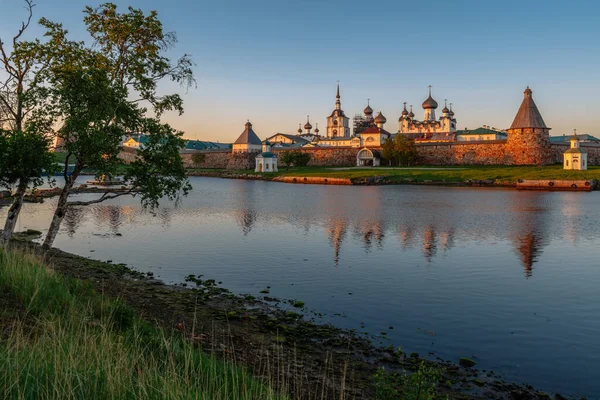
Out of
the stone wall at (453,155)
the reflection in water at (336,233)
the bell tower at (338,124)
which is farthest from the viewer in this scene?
the bell tower at (338,124)

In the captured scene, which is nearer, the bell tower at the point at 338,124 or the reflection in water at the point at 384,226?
the reflection in water at the point at 384,226

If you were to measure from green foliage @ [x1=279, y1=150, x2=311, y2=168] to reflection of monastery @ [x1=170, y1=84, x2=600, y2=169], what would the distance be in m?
2.19

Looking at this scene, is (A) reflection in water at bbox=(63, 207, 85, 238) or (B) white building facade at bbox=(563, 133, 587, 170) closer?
(A) reflection in water at bbox=(63, 207, 85, 238)

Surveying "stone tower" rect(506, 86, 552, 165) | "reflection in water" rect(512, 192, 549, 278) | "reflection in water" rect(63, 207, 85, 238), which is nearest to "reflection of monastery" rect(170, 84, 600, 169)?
"stone tower" rect(506, 86, 552, 165)

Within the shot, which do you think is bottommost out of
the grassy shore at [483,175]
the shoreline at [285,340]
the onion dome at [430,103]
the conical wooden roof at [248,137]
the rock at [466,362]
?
the rock at [466,362]

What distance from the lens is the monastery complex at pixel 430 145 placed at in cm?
7012

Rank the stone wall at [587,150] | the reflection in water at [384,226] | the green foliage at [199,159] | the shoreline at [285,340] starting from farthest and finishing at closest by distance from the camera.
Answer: the green foliage at [199,159]
the stone wall at [587,150]
the reflection in water at [384,226]
the shoreline at [285,340]

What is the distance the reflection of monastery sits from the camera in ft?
231

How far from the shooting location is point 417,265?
15695 mm

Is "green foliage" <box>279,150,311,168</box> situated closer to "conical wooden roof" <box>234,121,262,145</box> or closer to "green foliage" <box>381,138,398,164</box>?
"conical wooden roof" <box>234,121,262,145</box>

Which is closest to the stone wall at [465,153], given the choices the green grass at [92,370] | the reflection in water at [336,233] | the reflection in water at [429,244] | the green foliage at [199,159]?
the green foliage at [199,159]

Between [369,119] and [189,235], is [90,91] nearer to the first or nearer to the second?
[189,235]

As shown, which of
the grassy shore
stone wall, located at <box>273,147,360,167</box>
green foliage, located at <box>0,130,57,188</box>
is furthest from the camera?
stone wall, located at <box>273,147,360,167</box>

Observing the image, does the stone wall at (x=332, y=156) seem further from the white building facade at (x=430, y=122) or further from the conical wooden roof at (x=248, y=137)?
the white building facade at (x=430, y=122)
